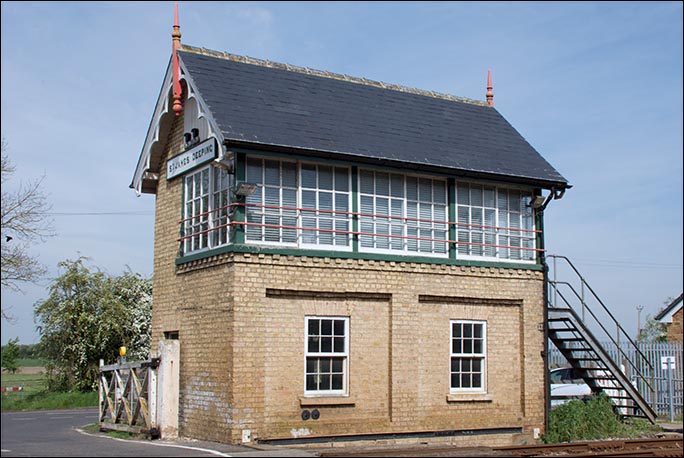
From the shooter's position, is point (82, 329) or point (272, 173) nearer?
point (272, 173)

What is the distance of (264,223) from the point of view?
706 inches

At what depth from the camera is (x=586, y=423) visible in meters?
20.7

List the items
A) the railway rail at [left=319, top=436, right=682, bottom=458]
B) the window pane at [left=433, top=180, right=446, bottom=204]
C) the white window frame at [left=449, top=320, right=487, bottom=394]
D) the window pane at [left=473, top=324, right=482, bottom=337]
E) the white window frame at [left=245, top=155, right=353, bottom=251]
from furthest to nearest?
the window pane at [left=473, top=324, right=482, bottom=337] < the window pane at [left=433, top=180, right=446, bottom=204] < the white window frame at [left=449, top=320, right=487, bottom=394] < the white window frame at [left=245, top=155, right=353, bottom=251] < the railway rail at [left=319, top=436, right=682, bottom=458]

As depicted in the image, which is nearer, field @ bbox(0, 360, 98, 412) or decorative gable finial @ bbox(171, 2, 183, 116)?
decorative gable finial @ bbox(171, 2, 183, 116)

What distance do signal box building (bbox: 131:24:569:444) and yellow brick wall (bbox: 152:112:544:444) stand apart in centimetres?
4

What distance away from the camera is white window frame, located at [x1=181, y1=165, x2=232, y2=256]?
18278mm

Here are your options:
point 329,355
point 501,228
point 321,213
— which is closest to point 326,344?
point 329,355

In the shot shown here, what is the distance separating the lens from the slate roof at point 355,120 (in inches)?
720

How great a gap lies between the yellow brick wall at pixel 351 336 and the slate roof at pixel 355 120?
220cm

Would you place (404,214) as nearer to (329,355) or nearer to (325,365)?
(329,355)

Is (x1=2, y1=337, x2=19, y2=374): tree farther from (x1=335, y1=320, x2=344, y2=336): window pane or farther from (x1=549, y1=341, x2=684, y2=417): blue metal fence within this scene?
(x1=549, y1=341, x2=684, y2=417): blue metal fence

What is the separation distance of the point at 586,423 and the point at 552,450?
103 inches

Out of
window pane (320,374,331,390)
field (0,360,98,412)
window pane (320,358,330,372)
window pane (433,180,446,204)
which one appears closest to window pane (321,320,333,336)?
window pane (320,358,330,372)

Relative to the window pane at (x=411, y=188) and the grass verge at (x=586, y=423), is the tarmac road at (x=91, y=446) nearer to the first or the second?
the window pane at (x=411, y=188)
